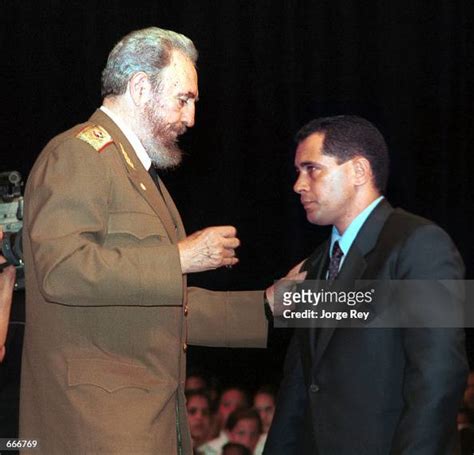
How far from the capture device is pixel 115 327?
1.77 metres

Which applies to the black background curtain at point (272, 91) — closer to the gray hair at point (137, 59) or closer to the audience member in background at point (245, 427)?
the audience member in background at point (245, 427)

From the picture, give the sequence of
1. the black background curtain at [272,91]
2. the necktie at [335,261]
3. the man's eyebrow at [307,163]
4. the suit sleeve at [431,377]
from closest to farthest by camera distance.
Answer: the suit sleeve at [431,377] < the necktie at [335,261] < the man's eyebrow at [307,163] < the black background curtain at [272,91]

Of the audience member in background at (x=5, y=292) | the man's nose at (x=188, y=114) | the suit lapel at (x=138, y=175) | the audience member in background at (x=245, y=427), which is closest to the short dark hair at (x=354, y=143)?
the man's nose at (x=188, y=114)

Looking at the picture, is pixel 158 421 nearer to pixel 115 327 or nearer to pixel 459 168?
pixel 115 327

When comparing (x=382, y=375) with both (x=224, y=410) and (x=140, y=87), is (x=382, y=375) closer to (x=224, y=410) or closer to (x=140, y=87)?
(x=140, y=87)

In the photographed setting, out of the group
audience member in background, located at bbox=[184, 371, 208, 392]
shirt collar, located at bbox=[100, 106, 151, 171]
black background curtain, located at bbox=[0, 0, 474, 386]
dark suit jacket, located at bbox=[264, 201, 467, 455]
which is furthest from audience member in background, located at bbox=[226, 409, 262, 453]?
shirt collar, located at bbox=[100, 106, 151, 171]

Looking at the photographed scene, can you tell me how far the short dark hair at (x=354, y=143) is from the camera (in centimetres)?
213

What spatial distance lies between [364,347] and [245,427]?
4.63 ft

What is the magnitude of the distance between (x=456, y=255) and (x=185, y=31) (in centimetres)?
175

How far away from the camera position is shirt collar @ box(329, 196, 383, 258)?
2.06 meters

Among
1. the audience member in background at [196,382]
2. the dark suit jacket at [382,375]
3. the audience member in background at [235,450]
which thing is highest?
the dark suit jacket at [382,375]

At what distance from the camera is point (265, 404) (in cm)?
330

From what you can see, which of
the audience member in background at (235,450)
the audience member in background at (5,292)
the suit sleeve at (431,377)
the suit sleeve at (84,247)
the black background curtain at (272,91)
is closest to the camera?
the suit sleeve at (84,247)

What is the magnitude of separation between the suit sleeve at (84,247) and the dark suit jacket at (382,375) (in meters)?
0.39
